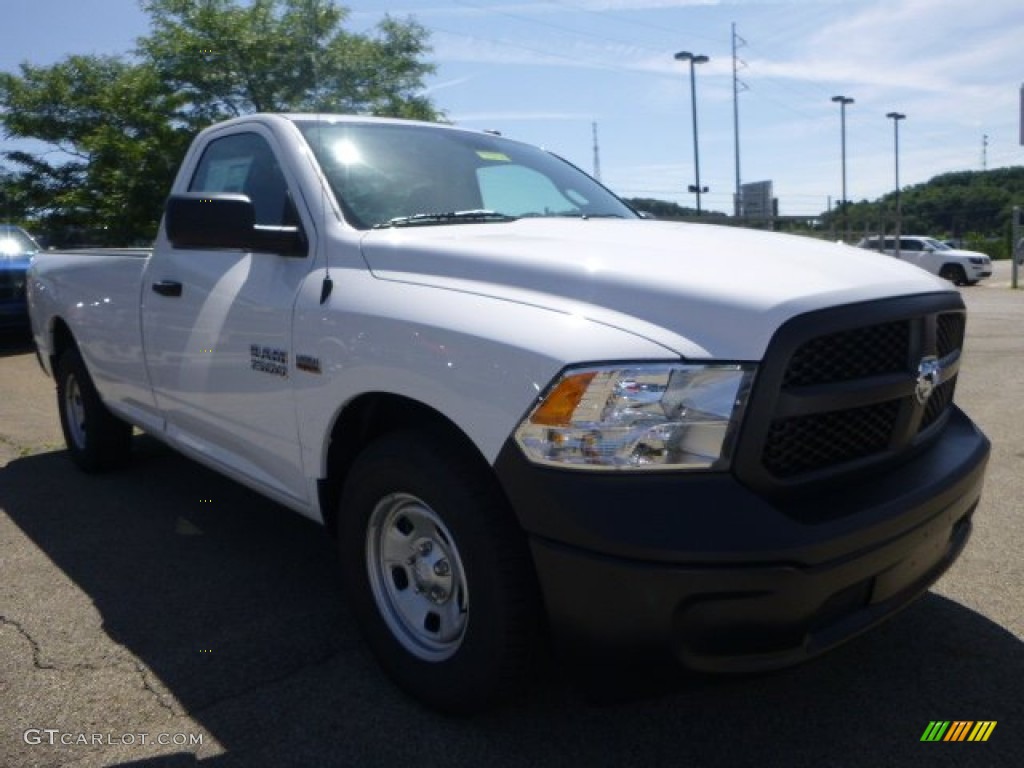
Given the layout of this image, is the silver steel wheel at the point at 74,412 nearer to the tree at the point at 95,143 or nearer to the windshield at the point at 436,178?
the windshield at the point at 436,178

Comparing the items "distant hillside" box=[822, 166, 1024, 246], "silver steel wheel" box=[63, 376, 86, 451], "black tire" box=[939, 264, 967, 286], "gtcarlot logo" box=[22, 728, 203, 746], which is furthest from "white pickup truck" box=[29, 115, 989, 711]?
"distant hillside" box=[822, 166, 1024, 246]

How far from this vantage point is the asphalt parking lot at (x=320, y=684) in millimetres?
2498

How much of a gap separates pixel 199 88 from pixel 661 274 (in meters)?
16.5

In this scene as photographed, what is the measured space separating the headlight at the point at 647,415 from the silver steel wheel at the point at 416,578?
1.88 feet

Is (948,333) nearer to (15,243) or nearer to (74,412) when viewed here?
(74,412)

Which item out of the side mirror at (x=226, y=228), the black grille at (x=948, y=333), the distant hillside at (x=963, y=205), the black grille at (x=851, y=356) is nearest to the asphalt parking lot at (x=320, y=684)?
the black grille at (x=851, y=356)

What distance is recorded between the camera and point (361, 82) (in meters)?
17.4

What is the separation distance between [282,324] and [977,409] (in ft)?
18.2

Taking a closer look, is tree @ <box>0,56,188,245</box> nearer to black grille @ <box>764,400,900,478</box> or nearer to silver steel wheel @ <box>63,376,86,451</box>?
silver steel wheel @ <box>63,376,86,451</box>

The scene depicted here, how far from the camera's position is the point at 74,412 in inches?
222

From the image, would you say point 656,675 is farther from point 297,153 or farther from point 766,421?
point 297,153

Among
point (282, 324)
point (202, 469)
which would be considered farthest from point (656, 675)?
point (202, 469)

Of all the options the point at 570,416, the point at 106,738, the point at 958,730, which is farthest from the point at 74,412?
the point at 958,730

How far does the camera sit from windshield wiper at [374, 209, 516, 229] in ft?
10.3
